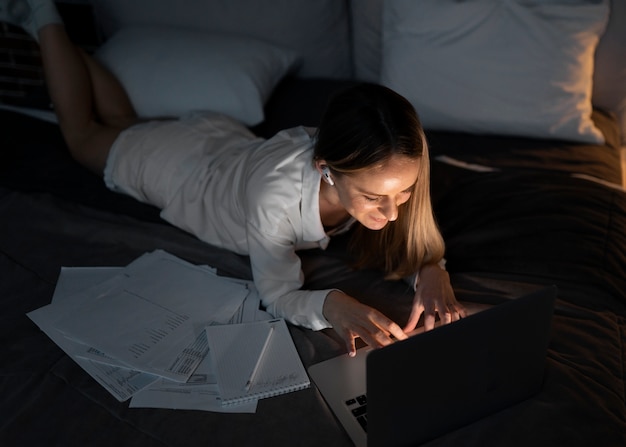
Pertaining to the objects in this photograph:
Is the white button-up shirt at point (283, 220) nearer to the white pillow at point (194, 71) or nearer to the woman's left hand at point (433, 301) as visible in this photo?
the woman's left hand at point (433, 301)

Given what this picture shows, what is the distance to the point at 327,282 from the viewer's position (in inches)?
56.7

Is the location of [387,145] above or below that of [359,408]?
above

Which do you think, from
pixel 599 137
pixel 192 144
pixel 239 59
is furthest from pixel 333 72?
pixel 599 137

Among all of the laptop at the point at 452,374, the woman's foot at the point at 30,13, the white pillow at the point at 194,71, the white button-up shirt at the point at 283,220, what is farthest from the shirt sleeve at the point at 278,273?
the woman's foot at the point at 30,13

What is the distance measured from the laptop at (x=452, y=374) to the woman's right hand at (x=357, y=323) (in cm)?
12

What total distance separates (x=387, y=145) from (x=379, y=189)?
0.27 feet

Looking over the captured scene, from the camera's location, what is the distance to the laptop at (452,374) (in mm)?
886

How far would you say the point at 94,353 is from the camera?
124 cm

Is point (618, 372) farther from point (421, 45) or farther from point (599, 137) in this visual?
point (421, 45)

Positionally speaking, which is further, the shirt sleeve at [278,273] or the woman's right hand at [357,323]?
the shirt sleeve at [278,273]

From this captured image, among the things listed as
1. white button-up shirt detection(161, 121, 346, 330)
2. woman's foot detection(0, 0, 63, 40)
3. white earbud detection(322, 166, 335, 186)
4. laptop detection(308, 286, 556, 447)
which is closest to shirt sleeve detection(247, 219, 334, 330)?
white button-up shirt detection(161, 121, 346, 330)

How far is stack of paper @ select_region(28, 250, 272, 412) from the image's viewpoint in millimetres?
1175

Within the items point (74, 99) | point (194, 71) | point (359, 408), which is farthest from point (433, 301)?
point (74, 99)

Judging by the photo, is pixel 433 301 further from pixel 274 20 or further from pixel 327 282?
pixel 274 20
